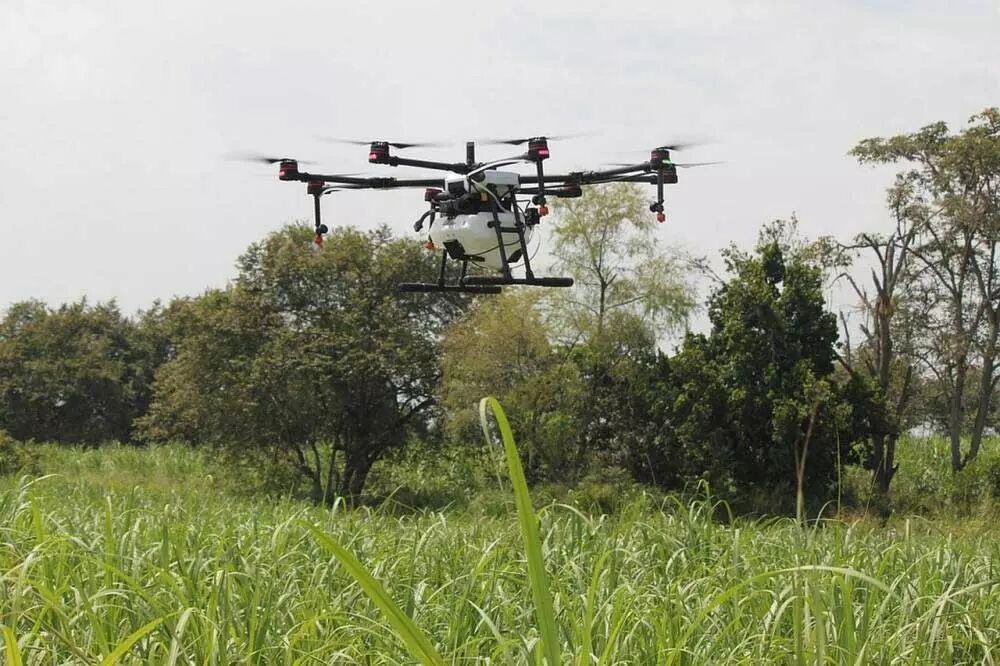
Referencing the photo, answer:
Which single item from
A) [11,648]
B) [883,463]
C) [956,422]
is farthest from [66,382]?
[11,648]

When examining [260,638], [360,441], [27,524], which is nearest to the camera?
[260,638]

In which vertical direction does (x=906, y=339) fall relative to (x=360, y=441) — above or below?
above

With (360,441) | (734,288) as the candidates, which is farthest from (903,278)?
(360,441)

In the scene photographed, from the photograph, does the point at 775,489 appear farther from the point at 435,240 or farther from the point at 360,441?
the point at 435,240

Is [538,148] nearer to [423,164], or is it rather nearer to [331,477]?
[423,164]

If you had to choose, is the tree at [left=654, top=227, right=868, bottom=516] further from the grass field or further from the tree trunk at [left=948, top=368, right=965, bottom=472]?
the grass field

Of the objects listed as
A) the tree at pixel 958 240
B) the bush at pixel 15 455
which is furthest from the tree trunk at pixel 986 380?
the bush at pixel 15 455
